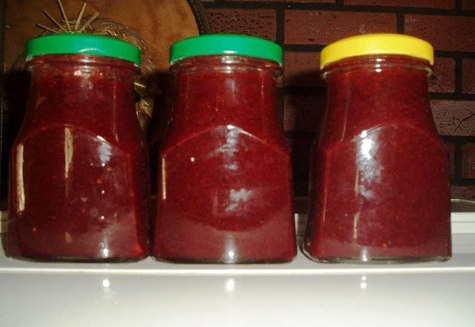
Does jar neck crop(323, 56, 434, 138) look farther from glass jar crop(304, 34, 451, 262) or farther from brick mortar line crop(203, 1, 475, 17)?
brick mortar line crop(203, 1, 475, 17)

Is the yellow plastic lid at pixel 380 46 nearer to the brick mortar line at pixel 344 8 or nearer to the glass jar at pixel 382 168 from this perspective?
the glass jar at pixel 382 168

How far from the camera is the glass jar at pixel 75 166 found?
565mm

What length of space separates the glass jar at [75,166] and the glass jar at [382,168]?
0.77 feet

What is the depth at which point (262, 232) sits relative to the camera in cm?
57

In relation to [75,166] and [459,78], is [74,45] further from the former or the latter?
[459,78]

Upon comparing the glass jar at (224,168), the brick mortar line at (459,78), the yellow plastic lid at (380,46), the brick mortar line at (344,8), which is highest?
the brick mortar line at (344,8)

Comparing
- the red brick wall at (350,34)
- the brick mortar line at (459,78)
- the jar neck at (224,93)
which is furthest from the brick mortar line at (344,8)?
the jar neck at (224,93)

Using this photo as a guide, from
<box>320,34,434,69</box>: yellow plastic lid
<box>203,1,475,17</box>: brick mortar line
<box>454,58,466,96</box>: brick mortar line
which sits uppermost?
<box>203,1,475,17</box>: brick mortar line

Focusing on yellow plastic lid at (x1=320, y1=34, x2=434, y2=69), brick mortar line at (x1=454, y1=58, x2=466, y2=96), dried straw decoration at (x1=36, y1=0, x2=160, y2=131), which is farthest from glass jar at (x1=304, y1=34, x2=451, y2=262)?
brick mortar line at (x1=454, y1=58, x2=466, y2=96)

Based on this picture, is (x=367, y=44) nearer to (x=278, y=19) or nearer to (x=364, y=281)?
(x=364, y=281)

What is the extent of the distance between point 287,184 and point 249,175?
0.05m

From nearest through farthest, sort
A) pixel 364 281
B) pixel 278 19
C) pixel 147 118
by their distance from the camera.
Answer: pixel 364 281 < pixel 147 118 < pixel 278 19

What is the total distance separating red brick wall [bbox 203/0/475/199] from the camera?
1156 mm

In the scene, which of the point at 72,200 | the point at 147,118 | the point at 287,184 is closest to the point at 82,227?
the point at 72,200
